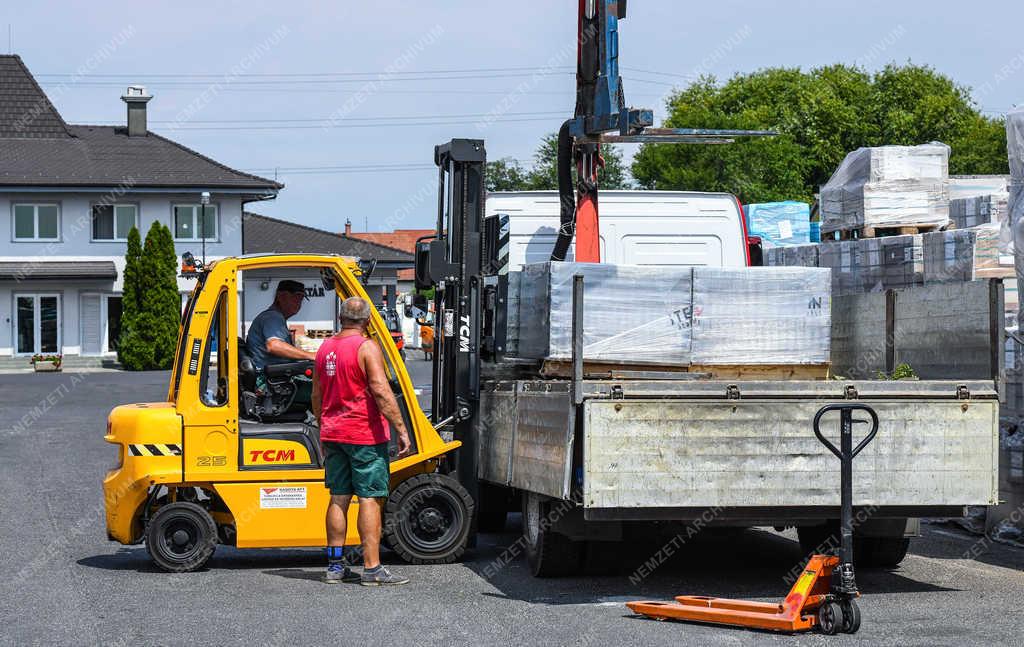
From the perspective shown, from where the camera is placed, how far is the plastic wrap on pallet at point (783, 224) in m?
21.3

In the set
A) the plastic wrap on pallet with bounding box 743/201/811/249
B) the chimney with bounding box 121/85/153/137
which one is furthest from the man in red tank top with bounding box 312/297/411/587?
the chimney with bounding box 121/85/153/137

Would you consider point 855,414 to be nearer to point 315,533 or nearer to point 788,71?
point 315,533

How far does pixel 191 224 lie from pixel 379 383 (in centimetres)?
4132

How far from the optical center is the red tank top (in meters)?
8.66

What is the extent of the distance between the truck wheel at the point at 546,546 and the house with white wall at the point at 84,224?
40.0 metres

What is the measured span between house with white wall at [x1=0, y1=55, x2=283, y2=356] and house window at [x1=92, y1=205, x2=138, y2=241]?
3 cm

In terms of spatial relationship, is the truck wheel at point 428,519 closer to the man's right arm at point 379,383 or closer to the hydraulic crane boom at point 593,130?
the man's right arm at point 379,383

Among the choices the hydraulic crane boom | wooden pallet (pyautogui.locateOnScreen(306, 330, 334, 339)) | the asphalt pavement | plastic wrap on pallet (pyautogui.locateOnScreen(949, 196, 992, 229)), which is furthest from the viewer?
plastic wrap on pallet (pyautogui.locateOnScreen(949, 196, 992, 229))

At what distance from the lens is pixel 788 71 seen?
72000 mm

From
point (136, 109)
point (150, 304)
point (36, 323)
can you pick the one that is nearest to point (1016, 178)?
point (150, 304)

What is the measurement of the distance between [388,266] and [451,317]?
38367 millimetres

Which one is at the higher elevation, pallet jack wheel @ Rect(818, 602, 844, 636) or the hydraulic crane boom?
the hydraulic crane boom

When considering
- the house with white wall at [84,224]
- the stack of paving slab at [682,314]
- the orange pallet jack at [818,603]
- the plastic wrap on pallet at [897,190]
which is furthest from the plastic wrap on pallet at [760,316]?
the house with white wall at [84,224]

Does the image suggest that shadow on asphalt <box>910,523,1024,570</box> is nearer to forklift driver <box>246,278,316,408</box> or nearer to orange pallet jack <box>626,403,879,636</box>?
orange pallet jack <box>626,403,879,636</box>
